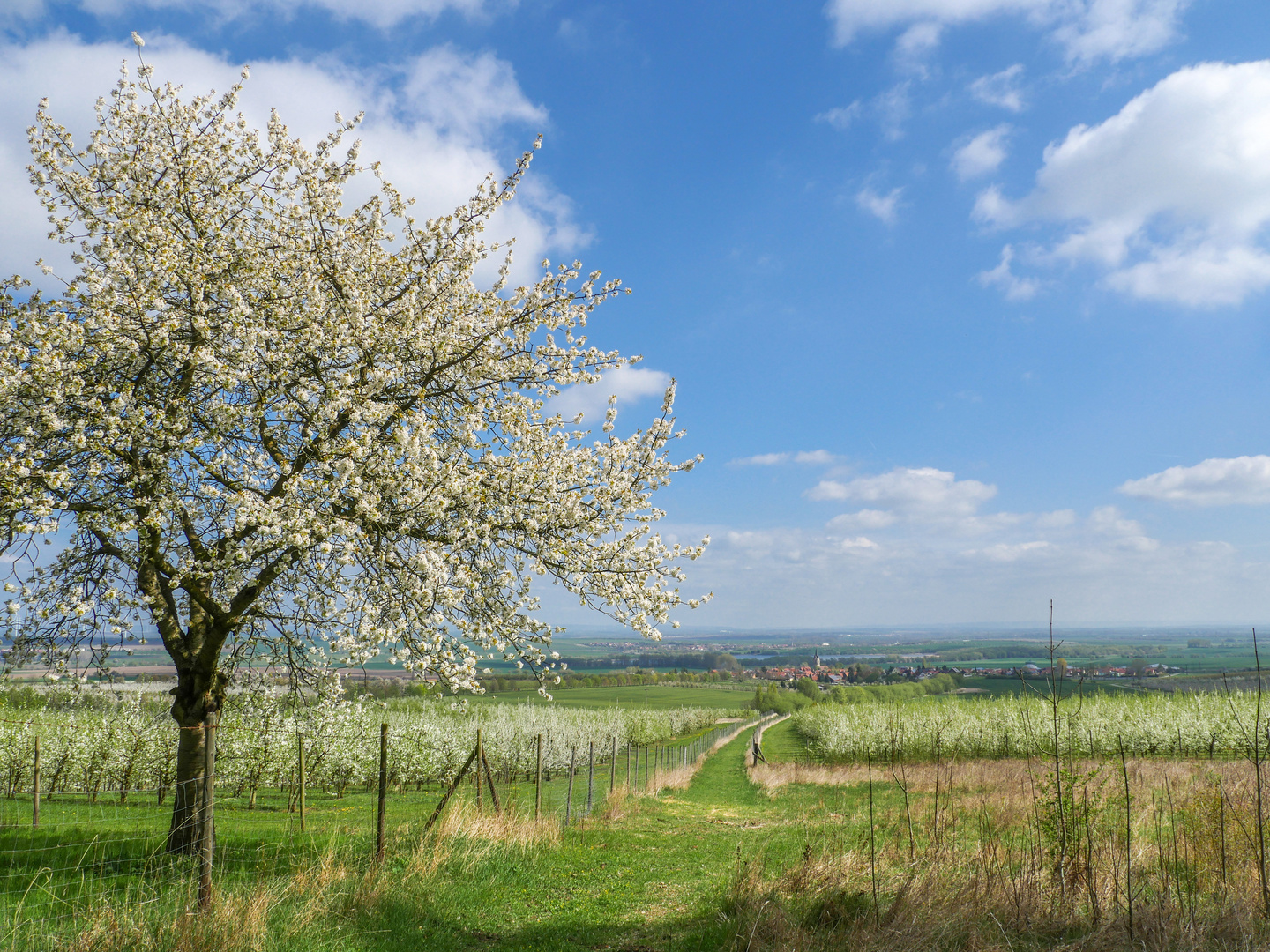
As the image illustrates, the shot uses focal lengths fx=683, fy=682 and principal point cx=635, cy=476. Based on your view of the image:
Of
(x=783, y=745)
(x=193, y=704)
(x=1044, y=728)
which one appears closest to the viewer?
(x=193, y=704)

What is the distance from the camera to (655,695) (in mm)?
109375

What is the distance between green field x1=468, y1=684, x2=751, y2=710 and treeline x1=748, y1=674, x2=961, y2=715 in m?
4.78

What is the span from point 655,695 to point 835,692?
2780cm

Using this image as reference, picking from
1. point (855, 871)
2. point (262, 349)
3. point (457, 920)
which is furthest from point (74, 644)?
point (855, 871)

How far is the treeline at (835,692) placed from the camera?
94.4m

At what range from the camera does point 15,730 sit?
76.3 feet

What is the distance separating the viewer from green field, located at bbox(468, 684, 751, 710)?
94.8m

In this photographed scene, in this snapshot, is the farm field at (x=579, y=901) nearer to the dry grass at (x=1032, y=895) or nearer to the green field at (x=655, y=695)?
the dry grass at (x=1032, y=895)

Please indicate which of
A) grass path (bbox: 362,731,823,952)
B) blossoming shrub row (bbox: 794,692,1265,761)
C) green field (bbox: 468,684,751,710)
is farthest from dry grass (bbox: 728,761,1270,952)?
green field (bbox: 468,684,751,710)

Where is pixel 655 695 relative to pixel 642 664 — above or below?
above

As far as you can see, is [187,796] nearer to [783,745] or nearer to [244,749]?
[244,749]

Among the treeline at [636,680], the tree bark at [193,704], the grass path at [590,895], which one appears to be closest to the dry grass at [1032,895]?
the grass path at [590,895]

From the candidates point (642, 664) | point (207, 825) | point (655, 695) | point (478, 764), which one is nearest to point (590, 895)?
point (478, 764)

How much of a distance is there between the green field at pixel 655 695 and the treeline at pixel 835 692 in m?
4.78
